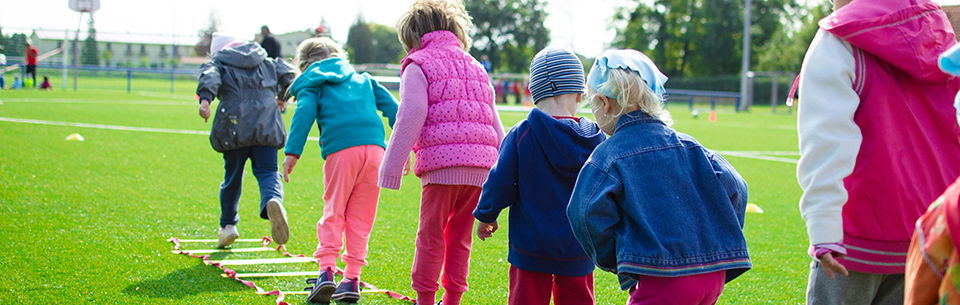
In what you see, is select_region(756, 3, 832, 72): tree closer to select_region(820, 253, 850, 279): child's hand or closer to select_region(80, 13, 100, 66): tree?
select_region(80, 13, 100, 66): tree

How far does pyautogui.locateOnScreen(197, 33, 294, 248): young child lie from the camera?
5855 mm

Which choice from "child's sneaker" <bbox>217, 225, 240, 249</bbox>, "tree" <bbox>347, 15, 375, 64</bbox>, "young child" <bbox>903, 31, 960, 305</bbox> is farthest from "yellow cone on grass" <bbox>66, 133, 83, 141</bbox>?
"tree" <bbox>347, 15, 375, 64</bbox>

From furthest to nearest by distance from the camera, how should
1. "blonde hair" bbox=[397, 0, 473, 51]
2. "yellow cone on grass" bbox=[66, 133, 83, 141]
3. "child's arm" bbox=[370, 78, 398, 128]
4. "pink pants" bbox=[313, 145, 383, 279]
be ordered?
1. "yellow cone on grass" bbox=[66, 133, 83, 141]
2. "child's arm" bbox=[370, 78, 398, 128]
3. "pink pants" bbox=[313, 145, 383, 279]
4. "blonde hair" bbox=[397, 0, 473, 51]

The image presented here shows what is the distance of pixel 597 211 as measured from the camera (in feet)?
9.20

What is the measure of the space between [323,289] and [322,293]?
26 mm

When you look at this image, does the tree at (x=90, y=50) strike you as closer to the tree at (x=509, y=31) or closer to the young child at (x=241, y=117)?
the young child at (x=241, y=117)

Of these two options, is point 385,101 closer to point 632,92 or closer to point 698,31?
point 632,92

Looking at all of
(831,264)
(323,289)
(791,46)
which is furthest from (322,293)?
(791,46)

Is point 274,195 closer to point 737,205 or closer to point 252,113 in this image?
point 252,113

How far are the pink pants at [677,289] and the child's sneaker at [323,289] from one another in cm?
216

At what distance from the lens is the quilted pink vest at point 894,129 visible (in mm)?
2500

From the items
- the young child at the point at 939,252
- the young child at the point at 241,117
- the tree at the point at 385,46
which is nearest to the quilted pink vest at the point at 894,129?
the young child at the point at 939,252

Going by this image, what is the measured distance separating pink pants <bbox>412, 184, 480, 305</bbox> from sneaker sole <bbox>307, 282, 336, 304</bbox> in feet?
1.90

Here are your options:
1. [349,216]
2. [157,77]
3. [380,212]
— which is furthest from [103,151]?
[157,77]
